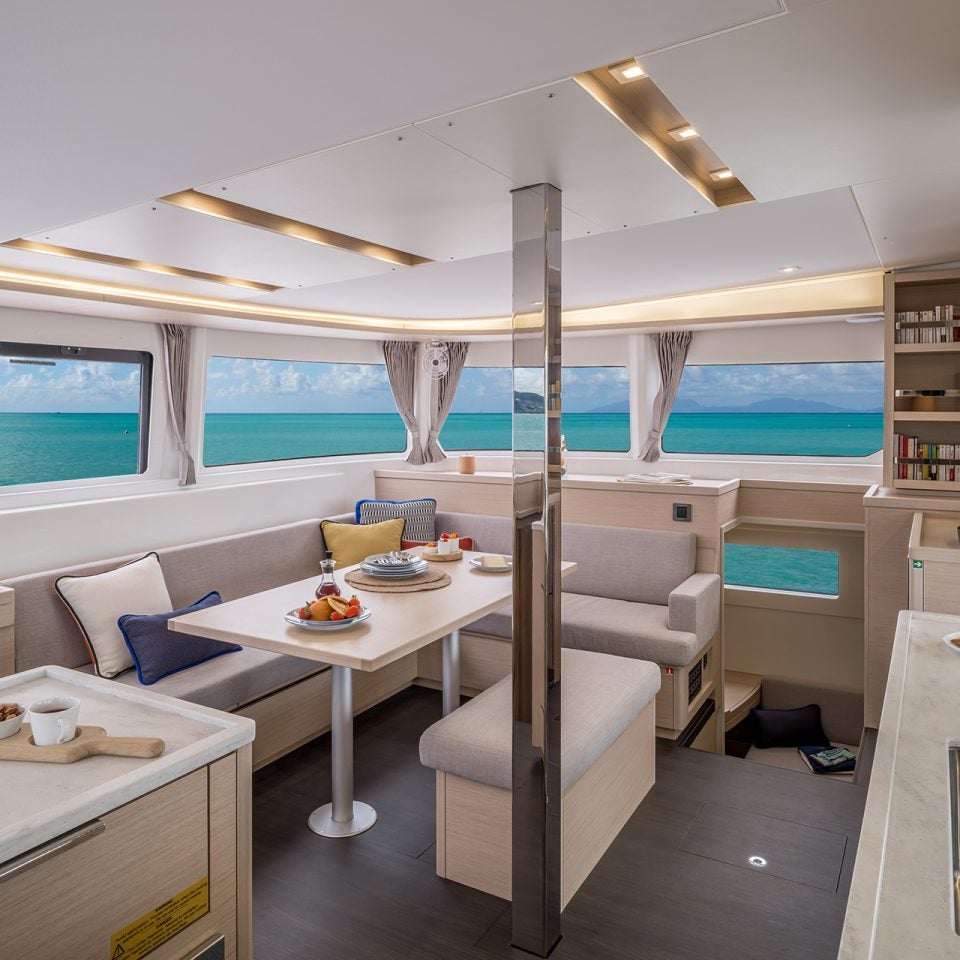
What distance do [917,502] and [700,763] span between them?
65.4 inches

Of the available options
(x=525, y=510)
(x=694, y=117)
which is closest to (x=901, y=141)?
(x=694, y=117)

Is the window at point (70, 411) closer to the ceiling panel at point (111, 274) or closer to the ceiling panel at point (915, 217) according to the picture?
the ceiling panel at point (111, 274)

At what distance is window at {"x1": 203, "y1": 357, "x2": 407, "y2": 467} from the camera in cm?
2614

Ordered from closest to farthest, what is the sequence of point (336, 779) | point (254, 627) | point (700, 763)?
point (254, 627), point (336, 779), point (700, 763)

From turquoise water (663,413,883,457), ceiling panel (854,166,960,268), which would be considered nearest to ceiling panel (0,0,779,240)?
ceiling panel (854,166,960,268)

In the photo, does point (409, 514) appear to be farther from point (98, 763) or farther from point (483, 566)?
point (98, 763)

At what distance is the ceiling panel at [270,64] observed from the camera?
1.10 metres

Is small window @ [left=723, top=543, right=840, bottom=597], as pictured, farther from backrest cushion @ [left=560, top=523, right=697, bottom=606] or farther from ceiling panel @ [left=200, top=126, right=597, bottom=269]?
ceiling panel @ [left=200, top=126, right=597, bottom=269]

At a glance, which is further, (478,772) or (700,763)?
(700,763)

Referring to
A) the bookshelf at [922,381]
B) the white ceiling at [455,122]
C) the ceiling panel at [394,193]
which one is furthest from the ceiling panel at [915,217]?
the ceiling panel at [394,193]

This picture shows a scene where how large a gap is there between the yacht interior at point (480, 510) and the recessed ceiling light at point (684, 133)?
0.03ft

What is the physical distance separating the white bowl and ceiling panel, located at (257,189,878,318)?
2.59 m

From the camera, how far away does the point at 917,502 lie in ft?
11.7

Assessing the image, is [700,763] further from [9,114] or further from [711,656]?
[9,114]
